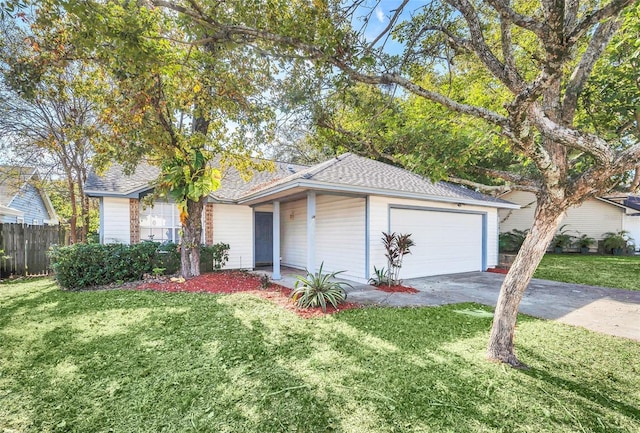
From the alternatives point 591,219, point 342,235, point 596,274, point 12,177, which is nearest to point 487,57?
point 342,235

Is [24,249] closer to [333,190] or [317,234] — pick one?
[317,234]

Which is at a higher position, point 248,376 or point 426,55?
point 426,55

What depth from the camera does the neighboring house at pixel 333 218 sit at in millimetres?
8508

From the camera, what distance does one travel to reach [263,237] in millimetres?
12602

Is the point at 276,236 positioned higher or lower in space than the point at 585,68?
lower

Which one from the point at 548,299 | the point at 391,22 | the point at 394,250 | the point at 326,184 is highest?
the point at 391,22

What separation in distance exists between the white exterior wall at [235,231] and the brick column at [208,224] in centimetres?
12

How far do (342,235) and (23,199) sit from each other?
19686mm

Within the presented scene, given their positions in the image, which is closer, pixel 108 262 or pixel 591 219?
pixel 108 262

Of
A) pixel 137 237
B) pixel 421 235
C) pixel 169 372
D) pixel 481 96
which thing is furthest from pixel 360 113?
pixel 137 237

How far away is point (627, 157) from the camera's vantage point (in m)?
2.79

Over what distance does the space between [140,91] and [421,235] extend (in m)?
8.44

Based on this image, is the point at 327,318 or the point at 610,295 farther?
the point at 610,295

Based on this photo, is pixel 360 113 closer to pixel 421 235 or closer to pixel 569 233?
pixel 421 235
